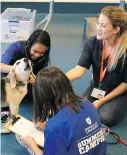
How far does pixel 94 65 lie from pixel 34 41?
466mm

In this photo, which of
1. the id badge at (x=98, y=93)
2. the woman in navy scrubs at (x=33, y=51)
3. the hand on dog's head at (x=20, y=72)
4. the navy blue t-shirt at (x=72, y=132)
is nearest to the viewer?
the navy blue t-shirt at (x=72, y=132)

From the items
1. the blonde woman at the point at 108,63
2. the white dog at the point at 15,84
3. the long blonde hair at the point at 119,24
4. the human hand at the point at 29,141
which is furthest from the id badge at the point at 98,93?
the human hand at the point at 29,141

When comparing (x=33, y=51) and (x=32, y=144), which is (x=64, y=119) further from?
(x=33, y=51)

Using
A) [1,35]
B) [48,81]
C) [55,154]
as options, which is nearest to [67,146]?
[55,154]

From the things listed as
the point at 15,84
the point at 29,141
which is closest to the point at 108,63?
the point at 15,84

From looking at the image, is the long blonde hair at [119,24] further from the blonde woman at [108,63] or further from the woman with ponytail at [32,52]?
the woman with ponytail at [32,52]

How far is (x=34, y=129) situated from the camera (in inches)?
68.5

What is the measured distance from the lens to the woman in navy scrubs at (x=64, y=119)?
1.25 meters

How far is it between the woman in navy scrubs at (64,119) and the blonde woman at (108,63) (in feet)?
2.53

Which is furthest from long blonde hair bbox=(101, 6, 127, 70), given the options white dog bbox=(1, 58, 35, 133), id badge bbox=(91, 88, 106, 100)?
white dog bbox=(1, 58, 35, 133)

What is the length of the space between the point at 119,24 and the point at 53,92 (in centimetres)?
88

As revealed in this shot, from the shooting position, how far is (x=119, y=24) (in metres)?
1.97

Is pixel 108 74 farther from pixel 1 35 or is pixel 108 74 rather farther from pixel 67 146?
pixel 1 35

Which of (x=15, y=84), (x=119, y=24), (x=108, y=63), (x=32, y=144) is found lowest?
(x=32, y=144)
